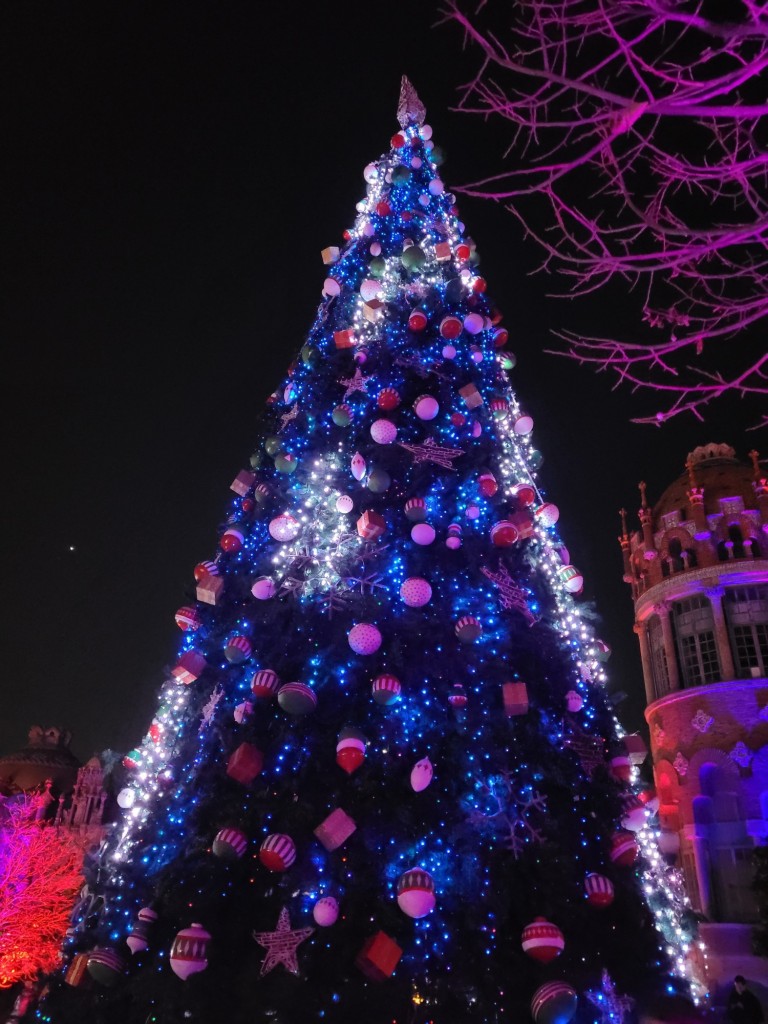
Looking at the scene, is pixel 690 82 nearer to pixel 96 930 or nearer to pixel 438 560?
pixel 438 560

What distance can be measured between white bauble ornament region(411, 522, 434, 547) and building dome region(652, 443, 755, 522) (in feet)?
67.4

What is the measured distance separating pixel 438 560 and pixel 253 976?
2981mm

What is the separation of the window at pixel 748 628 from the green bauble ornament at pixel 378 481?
18.6 meters

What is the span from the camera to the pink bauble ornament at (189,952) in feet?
12.3

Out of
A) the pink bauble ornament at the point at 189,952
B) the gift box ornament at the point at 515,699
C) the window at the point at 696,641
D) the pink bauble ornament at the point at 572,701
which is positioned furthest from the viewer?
the window at the point at 696,641

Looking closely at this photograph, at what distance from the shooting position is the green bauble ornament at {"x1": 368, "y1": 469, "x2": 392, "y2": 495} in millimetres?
5492

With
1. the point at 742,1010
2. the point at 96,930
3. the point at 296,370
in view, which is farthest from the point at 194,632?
the point at 742,1010

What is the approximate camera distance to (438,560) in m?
5.30

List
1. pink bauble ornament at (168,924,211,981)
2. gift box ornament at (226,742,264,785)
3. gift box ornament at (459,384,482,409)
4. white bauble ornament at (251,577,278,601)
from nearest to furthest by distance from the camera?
pink bauble ornament at (168,924,211,981) < gift box ornament at (226,742,264,785) < white bauble ornament at (251,577,278,601) < gift box ornament at (459,384,482,409)

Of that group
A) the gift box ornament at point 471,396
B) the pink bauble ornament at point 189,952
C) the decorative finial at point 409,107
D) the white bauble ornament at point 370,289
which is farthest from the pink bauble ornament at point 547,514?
the decorative finial at point 409,107

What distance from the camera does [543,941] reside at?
3826mm

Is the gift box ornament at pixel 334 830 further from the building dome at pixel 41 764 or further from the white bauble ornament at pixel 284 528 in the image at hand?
the building dome at pixel 41 764

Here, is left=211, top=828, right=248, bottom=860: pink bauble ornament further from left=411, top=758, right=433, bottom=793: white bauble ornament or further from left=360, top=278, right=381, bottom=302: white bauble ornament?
left=360, top=278, right=381, bottom=302: white bauble ornament

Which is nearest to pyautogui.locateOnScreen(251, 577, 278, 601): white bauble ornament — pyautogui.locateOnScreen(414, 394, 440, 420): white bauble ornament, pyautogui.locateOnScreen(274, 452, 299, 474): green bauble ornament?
pyautogui.locateOnScreen(274, 452, 299, 474): green bauble ornament
